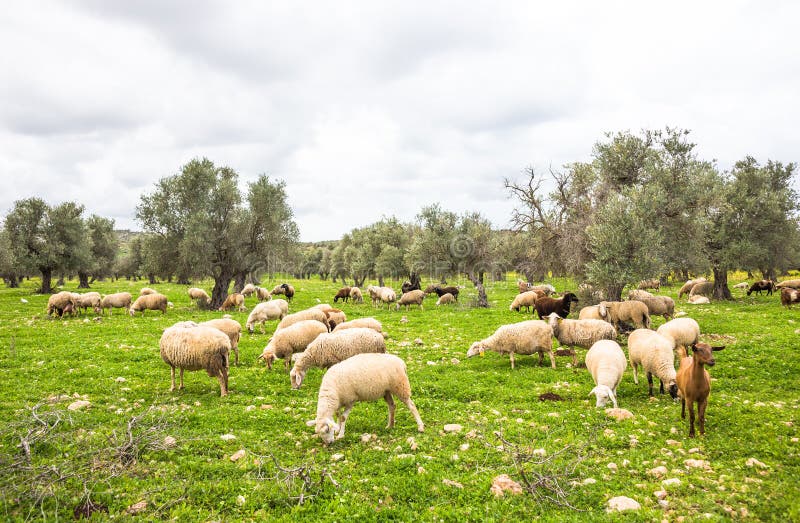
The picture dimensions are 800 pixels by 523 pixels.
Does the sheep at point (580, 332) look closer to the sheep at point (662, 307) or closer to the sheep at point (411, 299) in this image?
the sheep at point (662, 307)

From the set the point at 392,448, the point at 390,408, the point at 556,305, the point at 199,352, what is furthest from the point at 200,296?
the point at 392,448

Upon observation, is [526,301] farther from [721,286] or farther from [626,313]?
[721,286]

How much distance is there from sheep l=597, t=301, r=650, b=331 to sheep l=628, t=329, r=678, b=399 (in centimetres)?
635

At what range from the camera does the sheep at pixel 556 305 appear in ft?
71.7

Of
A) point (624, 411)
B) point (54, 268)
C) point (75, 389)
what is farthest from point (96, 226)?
point (624, 411)

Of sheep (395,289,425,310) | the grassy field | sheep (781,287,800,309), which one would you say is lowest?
the grassy field

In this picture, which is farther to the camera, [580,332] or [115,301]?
[115,301]

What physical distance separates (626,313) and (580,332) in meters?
5.21

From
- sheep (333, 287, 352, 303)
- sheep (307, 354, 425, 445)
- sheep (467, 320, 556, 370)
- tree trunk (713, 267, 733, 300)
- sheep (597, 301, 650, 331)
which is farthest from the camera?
sheep (333, 287, 352, 303)

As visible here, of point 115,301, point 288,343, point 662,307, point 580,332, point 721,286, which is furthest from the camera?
point 721,286

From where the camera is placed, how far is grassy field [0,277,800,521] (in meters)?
5.52

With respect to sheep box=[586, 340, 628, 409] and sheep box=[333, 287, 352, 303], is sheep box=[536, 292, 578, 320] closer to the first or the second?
sheep box=[586, 340, 628, 409]

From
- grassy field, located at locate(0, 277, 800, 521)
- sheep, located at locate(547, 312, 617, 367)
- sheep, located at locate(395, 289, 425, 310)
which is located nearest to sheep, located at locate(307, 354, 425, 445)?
grassy field, located at locate(0, 277, 800, 521)

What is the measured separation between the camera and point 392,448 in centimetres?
743
